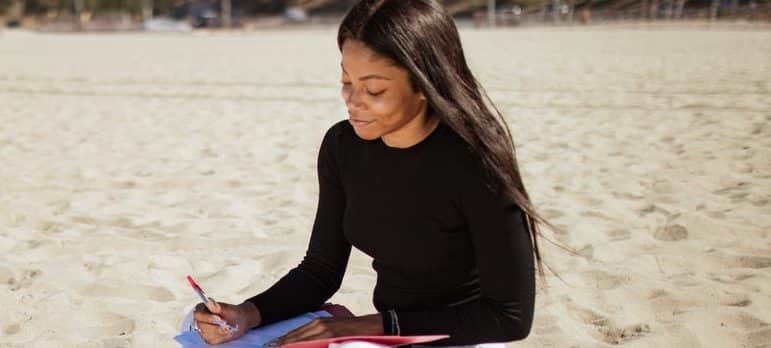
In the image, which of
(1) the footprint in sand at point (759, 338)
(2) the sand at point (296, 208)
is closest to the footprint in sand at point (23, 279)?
(2) the sand at point (296, 208)

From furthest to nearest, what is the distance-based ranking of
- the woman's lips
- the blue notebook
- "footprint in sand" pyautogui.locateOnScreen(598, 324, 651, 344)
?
"footprint in sand" pyautogui.locateOnScreen(598, 324, 651, 344) → the blue notebook → the woman's lips

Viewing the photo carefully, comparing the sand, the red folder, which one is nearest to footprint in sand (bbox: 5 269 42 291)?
the sand

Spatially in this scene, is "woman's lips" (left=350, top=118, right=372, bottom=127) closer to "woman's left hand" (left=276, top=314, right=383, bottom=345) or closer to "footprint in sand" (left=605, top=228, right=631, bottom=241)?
"woman's left hand" (left=276, top=314, right=383, bottom=345)

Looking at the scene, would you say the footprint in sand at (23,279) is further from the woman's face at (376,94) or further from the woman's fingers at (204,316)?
the woman's face at (376,94)

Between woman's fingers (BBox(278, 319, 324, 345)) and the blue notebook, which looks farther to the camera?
the blue notebook

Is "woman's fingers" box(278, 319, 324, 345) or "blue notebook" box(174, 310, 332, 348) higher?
"woman's fingers" box(278, 319, 324, 345)

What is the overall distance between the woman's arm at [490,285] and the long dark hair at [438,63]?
4cm

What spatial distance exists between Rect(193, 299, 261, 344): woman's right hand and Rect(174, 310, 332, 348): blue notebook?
0.07 feet

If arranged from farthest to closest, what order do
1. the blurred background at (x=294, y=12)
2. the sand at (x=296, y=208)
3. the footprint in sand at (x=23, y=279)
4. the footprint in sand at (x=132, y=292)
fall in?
the blurred background at (x=294, y=12), the footprint in sand at (x=23, y=279), the footprint in sand at (x=132, y=292), the sand at (x=296, y=208)

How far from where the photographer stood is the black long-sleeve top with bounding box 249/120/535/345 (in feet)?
5.72

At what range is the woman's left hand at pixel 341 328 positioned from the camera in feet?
Result: 5.97

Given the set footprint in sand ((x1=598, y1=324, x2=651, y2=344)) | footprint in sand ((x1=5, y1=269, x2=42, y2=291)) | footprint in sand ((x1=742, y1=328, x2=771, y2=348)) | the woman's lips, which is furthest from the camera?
footprint in sand ((x1=5, y1=269, x2=42, y2=291))

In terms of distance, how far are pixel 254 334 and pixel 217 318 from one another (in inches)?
6.2

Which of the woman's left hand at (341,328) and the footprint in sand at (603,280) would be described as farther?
the footprint in sand at (603,280)
